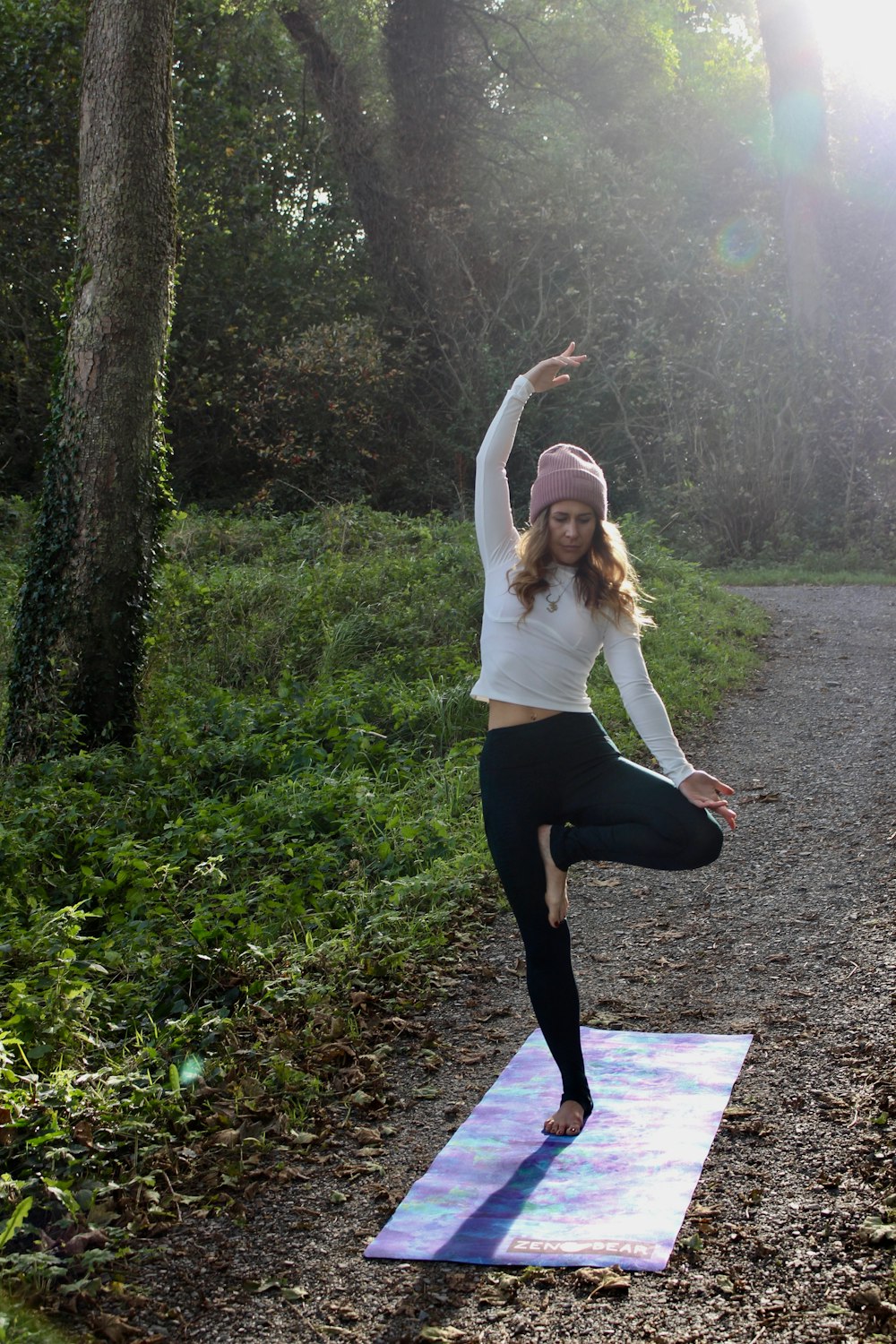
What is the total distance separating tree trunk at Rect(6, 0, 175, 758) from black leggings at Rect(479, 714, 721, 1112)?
5.04 meters

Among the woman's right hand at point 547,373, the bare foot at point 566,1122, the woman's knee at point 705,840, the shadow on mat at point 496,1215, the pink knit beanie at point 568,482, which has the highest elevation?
the woman's right hand at point 547,373

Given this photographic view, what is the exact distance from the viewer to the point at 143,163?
8.42 meters

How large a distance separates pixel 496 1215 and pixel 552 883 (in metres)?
0.97

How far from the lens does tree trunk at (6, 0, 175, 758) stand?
27.4ft

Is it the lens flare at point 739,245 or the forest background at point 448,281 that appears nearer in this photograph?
the forest background at point 448,281

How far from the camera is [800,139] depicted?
19219mm

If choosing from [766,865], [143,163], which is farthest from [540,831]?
[143,163]

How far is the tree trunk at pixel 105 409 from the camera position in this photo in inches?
329

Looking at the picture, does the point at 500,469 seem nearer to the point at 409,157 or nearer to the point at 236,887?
the point at 236,887

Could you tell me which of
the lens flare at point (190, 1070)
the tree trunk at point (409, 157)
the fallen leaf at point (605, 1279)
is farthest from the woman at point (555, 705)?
the tree trunk at point (409, 157)

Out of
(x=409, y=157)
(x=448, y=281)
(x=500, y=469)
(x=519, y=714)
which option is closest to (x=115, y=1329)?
(x=519, y=714)

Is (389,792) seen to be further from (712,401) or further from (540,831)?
(712,401)

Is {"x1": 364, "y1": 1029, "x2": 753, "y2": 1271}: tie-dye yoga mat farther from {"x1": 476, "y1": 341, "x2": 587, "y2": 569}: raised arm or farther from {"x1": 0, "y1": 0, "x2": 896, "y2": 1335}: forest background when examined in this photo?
{"x1": 476, "y1": 341, "x2": 587, "y2": 569}: raised arm

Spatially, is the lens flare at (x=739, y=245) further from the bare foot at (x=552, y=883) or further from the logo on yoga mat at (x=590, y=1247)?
the logo on yoga mat at (x=590, y=1247)
